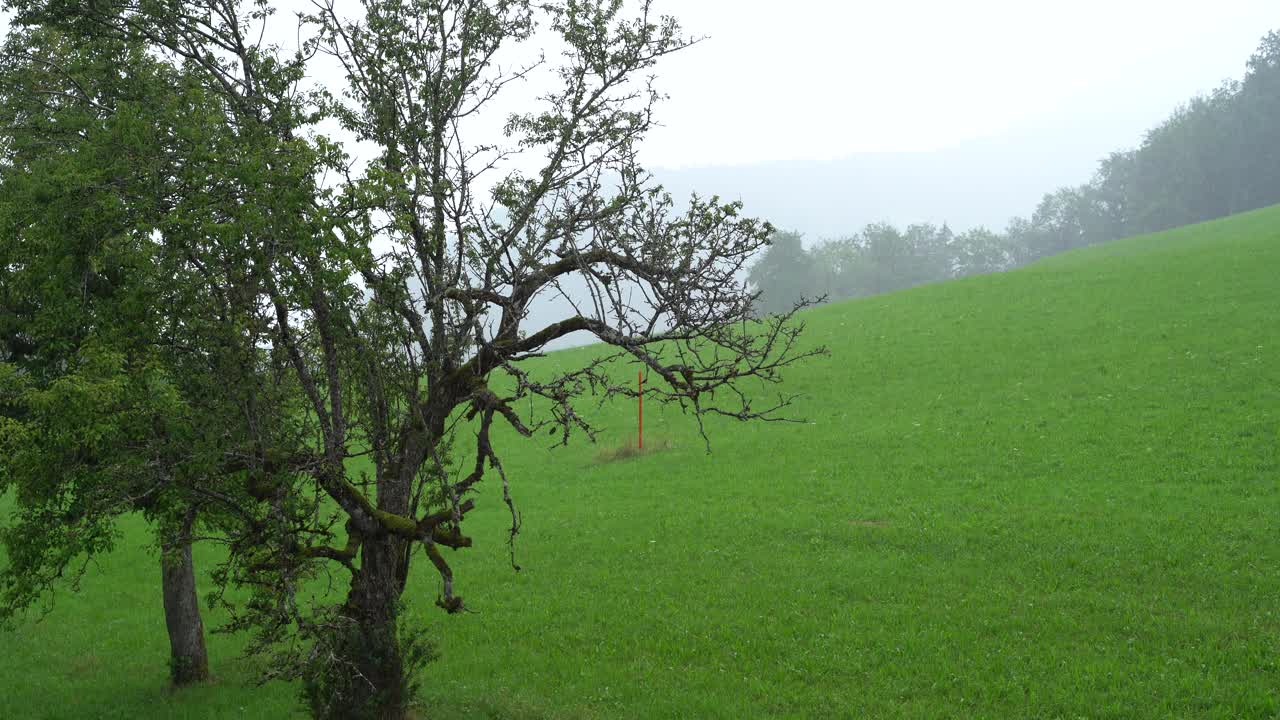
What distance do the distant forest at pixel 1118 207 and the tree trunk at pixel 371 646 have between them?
160 feet

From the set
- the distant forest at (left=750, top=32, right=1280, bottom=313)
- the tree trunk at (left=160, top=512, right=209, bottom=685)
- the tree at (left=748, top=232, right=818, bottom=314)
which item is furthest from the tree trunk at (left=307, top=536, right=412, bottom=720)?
the tree at (left=748, top=232, right=818, bottom=314)

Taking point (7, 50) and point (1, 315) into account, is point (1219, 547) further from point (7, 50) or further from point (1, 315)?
point (7, 50)

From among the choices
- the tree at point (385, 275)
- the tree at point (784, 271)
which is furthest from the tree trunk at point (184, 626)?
the tree at point (784, 271)

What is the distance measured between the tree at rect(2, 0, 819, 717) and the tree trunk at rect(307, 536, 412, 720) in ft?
0.09

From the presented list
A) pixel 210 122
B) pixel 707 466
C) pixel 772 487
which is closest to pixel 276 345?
pixel 210 122

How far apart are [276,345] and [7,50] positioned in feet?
27.1

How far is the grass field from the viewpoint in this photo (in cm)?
1198

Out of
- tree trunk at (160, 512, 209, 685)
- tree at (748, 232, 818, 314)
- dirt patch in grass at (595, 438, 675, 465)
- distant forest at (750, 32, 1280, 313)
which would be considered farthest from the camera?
tree at (748, 232, 818, 314)

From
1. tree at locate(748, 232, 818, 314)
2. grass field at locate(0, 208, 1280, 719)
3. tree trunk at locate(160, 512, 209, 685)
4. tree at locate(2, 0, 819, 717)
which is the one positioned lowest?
grass field at locate(0, 208, 1280, 719)

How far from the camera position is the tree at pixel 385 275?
917 cm

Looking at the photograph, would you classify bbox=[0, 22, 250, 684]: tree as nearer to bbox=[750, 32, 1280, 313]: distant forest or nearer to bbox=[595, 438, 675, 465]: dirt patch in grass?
bbox=[595, 438, 675, 465]: dirt patch in grass

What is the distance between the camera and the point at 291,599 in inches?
353

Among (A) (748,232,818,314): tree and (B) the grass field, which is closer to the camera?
(B) the grass field

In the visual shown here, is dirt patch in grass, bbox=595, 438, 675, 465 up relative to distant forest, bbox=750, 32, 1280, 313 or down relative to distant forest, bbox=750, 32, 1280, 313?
down
